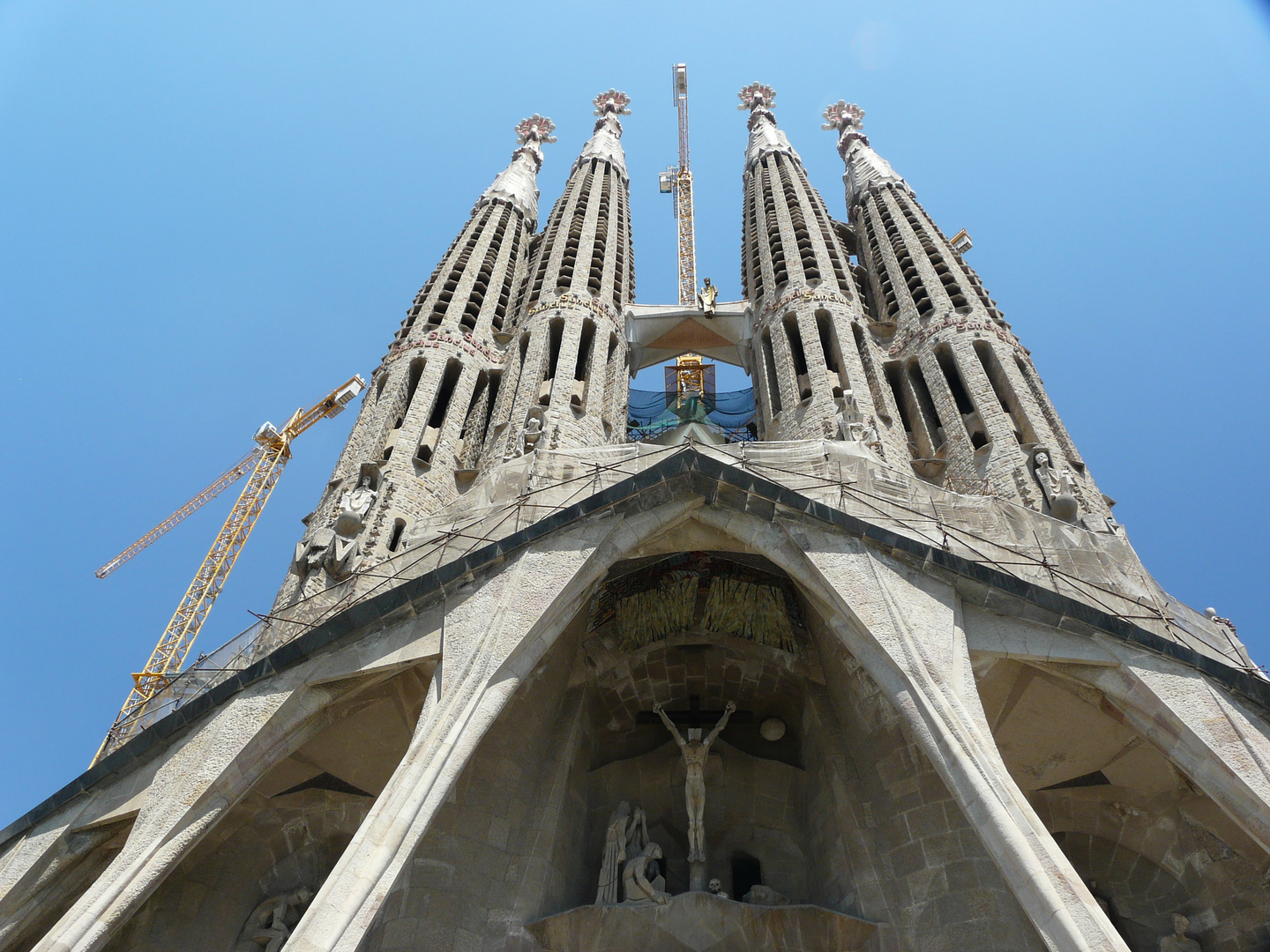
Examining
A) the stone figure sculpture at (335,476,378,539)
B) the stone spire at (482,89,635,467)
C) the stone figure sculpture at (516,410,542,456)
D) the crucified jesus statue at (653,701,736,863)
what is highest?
the stone spire at (482,89,635,467)

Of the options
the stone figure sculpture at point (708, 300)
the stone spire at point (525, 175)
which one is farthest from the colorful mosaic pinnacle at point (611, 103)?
the stone figure sculpture at point (708, 300)

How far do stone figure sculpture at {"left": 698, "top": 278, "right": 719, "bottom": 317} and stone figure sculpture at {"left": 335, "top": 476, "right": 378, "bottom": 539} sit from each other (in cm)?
1205

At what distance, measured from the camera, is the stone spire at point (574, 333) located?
1958 cm

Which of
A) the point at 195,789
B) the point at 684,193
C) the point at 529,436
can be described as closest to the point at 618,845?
the point at 195,789

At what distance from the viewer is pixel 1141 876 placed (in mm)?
11430

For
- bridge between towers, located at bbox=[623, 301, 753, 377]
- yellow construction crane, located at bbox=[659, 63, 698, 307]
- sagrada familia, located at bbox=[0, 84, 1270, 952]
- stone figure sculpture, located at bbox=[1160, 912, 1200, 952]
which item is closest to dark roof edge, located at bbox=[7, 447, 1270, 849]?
sagrada familia, located at bbox=[0, 84, 1270, 952]

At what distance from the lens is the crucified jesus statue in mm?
11977

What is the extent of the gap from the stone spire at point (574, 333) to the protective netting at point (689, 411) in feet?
10.5

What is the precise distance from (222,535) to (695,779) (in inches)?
928

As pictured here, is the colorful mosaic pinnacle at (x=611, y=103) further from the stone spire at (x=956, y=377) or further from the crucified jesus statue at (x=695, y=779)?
the crucified jesus statue at (x=695, y=779)

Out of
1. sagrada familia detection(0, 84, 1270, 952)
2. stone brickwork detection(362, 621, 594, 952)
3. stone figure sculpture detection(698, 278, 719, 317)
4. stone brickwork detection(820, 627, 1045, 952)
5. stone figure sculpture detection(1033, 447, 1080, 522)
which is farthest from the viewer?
stone figure sculpture detection(698, 278, 719, 317)

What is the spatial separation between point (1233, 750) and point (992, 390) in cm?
1080

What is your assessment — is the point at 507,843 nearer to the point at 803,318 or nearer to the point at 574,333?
the point at 574,333

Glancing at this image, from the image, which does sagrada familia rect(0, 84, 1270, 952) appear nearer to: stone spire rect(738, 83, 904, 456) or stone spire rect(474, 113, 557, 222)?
stone spire rect(738, 83, 904, 456)
